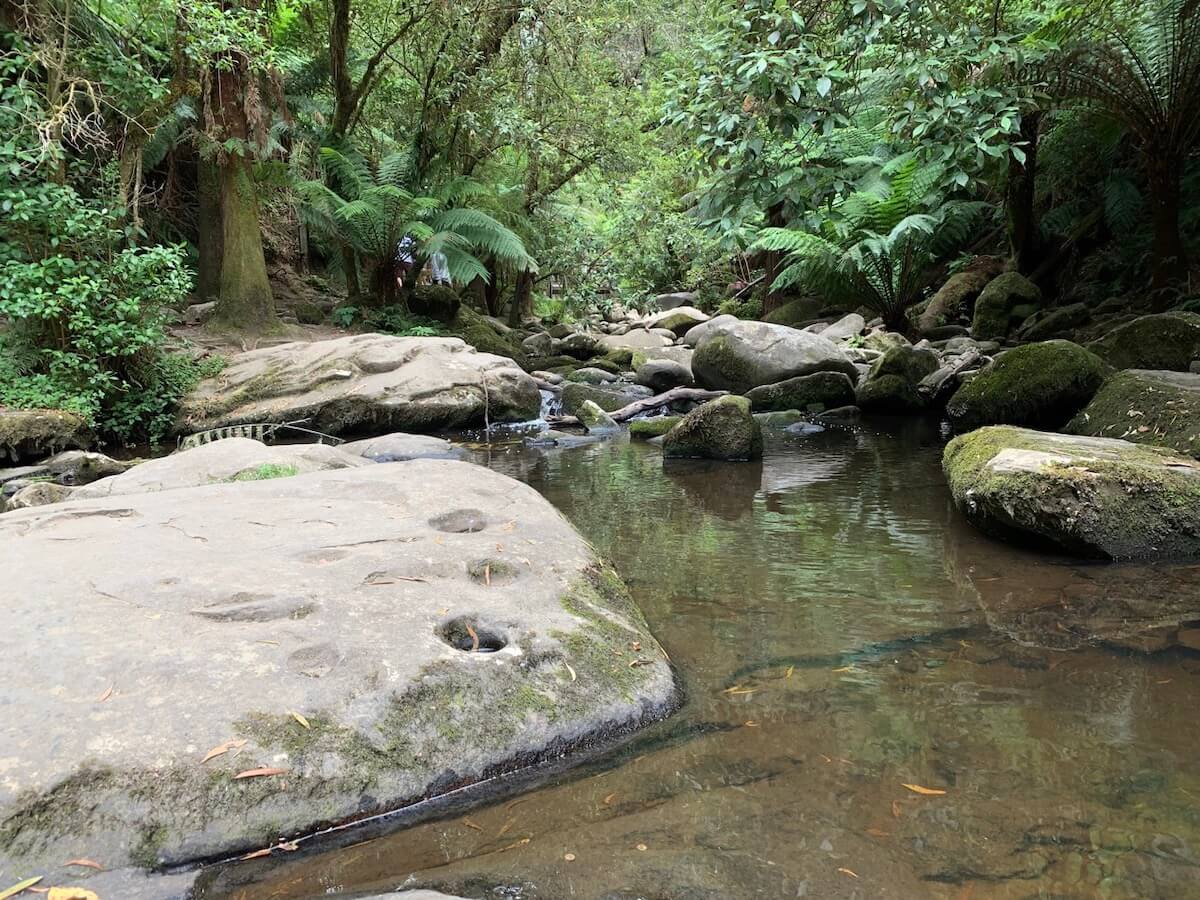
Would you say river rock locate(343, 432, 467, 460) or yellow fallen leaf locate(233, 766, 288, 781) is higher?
river rock locate(343, 432, 467, 460)

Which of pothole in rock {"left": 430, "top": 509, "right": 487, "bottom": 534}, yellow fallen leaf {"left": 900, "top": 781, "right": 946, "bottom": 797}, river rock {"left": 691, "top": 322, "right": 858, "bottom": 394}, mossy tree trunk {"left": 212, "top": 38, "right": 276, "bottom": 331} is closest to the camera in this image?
yellow fallen leaf {"left": 900, "top": 781, "right": 946, "bottom": 797}

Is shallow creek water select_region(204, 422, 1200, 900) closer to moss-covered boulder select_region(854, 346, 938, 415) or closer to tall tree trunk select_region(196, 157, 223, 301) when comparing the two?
moss-covered boulder select_region(854, 346, 938, 415)

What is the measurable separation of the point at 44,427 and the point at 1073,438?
7666mm

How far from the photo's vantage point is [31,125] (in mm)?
6312

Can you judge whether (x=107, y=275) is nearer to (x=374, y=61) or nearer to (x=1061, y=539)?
(x=374, y=61)

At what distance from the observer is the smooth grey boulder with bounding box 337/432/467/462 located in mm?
6812

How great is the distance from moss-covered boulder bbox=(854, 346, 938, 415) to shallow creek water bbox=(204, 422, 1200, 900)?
5319mm

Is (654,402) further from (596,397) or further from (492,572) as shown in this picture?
(492,572)

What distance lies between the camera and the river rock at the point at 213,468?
428 centimetres

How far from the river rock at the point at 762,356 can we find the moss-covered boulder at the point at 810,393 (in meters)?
0.27

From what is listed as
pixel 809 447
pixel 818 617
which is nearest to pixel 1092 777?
pixel 818 617

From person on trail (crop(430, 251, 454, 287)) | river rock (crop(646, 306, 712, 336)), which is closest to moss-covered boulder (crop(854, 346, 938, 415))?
person on trail (crop(430, 251, 454, 287))

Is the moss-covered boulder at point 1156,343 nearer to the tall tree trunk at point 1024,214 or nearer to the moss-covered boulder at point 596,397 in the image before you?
the tall tree trunk at point 1024,214

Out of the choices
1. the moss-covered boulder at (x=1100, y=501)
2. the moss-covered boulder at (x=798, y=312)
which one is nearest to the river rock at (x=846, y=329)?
the moss-covered boulder at (x=798, y=312)
